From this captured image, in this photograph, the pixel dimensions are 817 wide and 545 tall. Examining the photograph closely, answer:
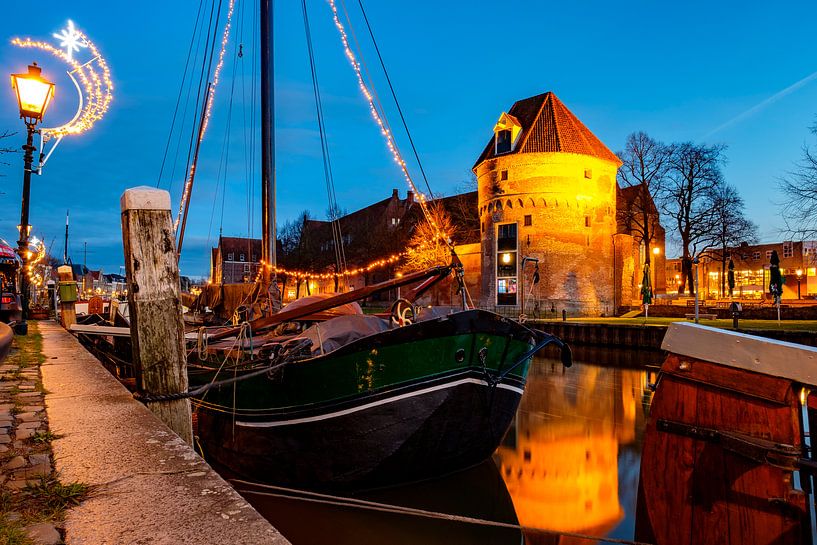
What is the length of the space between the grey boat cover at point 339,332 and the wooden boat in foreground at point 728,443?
3.85 metres

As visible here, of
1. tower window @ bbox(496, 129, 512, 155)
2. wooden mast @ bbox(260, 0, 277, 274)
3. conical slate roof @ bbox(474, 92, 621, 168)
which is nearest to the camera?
wooden mast @ bbox(260, 0, 277, 274)

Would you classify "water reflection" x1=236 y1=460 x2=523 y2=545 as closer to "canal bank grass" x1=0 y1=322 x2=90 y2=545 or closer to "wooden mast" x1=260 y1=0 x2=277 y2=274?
"canal bank grass" x1=0 y1=322 x2=90 y2=545

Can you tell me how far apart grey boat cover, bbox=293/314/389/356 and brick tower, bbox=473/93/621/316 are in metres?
29.5

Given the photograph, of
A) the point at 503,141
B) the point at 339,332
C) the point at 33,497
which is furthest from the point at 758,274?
the point at 33,497

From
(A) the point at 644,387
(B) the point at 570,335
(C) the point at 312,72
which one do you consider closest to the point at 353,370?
(C) the point at 312,72

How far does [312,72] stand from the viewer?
42.4 ft

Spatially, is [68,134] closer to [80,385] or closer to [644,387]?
[80,385]

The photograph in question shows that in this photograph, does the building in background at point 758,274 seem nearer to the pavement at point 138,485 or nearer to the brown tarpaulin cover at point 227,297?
the brown tarpaulin cover at point 227,297

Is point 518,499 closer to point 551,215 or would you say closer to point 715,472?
point 715,472

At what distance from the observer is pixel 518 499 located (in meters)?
6.75

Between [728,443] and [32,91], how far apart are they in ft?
35.6

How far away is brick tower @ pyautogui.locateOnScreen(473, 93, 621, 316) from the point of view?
35.6m

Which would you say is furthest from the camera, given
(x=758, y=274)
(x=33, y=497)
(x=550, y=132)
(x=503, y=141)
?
(x=758, y=274)

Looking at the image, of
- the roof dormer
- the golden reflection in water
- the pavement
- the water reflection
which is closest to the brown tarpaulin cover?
the golden reflection in water
